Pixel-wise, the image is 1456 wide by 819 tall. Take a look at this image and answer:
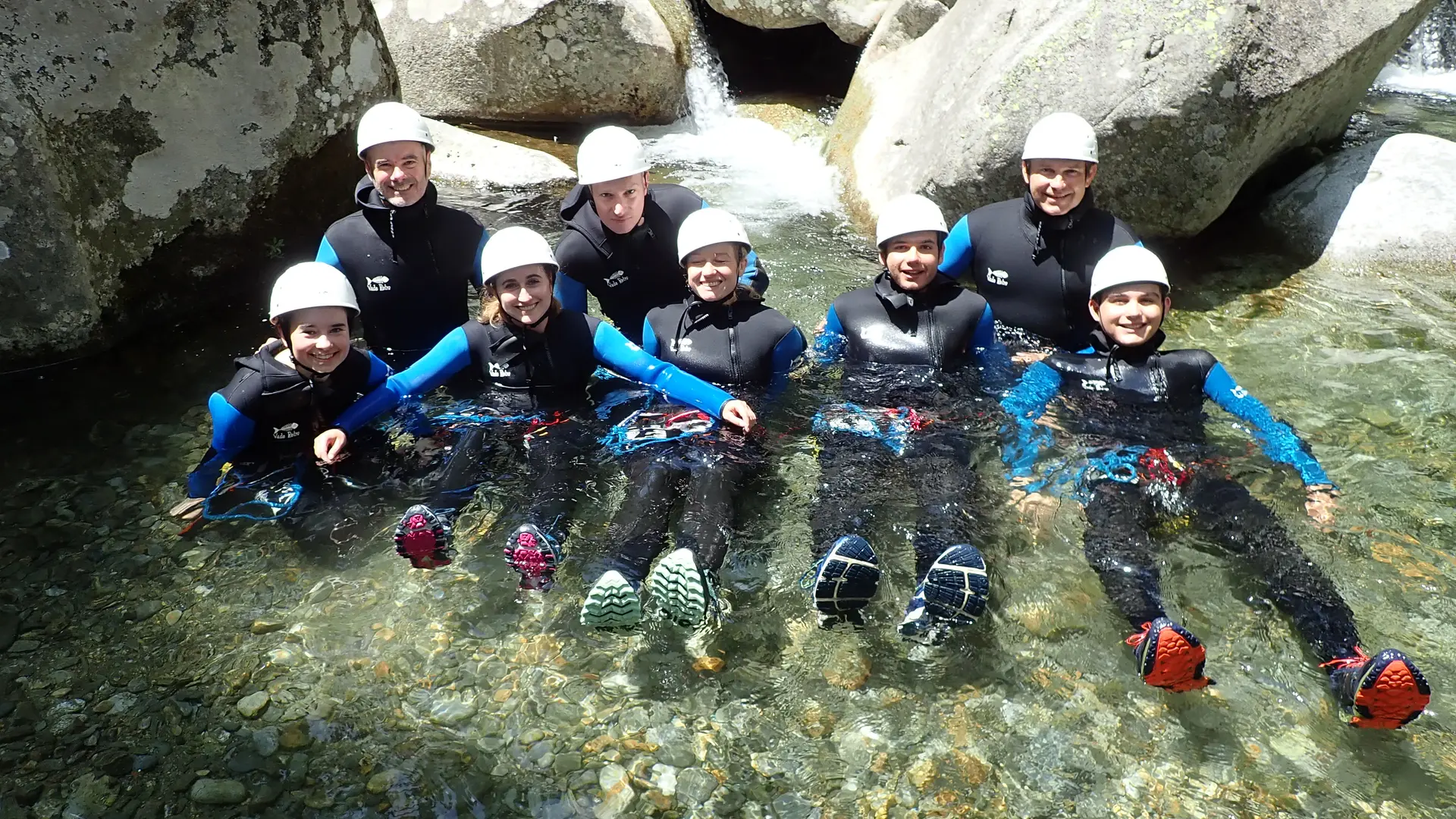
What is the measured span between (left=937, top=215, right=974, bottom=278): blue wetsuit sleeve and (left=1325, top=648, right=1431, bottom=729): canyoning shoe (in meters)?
3.02

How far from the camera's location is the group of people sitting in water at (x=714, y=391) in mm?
3922

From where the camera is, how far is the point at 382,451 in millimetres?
4590

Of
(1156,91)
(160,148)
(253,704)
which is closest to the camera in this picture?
(253,704)

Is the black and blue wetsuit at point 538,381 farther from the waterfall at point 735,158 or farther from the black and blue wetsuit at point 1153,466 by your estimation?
the waterfall at point 735,158

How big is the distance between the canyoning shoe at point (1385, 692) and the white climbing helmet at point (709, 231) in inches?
118

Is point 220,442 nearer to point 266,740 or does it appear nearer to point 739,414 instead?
point 266,740

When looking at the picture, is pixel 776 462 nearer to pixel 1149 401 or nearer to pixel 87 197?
pixel 1149 401

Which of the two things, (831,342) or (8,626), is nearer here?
(8,626)

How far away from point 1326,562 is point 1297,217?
4.01 meters

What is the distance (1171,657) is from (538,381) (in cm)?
298

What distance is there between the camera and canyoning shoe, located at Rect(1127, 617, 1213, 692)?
11.0ft

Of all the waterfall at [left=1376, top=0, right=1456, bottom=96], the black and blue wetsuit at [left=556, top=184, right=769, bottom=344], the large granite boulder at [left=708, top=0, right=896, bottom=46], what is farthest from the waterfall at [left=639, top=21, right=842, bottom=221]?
the waterfall at [left=1376, top=0, right=1456, bottom=96]

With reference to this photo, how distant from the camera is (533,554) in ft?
12.7

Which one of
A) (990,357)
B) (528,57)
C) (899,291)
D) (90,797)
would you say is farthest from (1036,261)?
(528,57)
